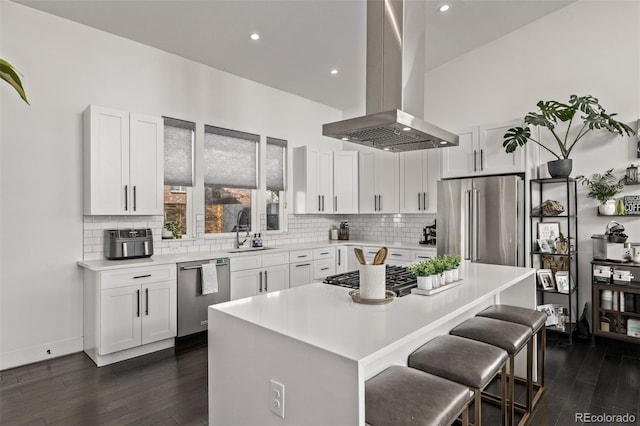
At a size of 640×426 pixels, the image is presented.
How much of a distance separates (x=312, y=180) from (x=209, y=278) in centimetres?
243

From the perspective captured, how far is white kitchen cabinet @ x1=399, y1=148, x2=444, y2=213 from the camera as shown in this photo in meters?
5.12

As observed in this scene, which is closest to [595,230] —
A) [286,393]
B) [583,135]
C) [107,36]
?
[583,135]

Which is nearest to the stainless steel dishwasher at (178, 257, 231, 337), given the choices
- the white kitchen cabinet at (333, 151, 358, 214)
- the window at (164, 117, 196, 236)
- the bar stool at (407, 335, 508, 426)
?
the window at (164, 117, 196, 236)

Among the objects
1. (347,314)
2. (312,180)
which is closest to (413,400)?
(347,314)

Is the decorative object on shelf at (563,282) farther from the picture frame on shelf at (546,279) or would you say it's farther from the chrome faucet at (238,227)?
the chrome faucet at (238,227)

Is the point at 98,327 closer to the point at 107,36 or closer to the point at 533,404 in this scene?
the point at 107,36

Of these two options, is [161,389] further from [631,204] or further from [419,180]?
[631,204]

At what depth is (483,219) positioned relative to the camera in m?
4.21

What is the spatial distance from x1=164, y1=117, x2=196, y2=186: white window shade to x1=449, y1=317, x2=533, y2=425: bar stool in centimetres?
354

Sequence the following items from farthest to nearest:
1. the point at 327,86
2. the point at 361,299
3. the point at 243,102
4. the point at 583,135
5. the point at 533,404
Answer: the point at 327,86, the point at 243,102, the point at 583,135, the point at 533,404, the point at 361,299

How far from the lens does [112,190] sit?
3592 millimetres

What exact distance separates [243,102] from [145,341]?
330 centimetres

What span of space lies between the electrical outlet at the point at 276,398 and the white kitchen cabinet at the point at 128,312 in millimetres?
2431

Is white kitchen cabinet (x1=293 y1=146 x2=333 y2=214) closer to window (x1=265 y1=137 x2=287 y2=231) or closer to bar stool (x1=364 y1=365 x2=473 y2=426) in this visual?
window (x1=265 y1=137 x2=287 y2=231)
